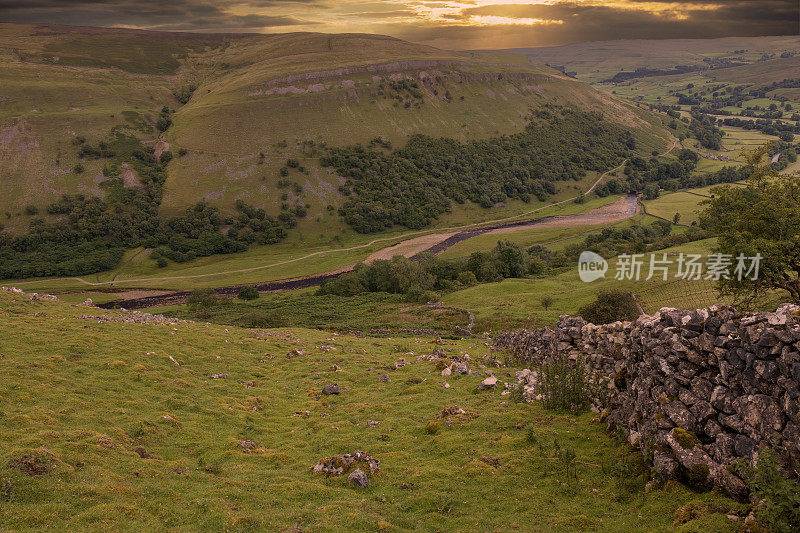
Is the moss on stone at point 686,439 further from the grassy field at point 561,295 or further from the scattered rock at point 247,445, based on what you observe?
the grassy field at point 561,295

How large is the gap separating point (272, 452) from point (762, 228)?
41.1 meters

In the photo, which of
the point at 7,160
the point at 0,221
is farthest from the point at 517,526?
the point at 7,160

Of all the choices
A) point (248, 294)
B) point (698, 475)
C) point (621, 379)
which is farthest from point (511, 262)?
point (698, 475)

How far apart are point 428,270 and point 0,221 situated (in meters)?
171

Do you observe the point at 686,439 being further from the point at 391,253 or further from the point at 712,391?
the point at 391,253

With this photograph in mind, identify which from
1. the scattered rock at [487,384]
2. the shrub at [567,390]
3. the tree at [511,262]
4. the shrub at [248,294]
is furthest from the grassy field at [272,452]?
the shrub at [248,294]

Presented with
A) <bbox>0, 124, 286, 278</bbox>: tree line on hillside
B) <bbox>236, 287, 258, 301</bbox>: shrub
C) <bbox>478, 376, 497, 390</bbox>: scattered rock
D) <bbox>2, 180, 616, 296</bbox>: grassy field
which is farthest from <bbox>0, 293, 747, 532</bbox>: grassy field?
<bbox>0, 124, 286, 278</bbox>: tree line on hillside

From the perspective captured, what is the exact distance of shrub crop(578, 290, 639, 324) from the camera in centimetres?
5978

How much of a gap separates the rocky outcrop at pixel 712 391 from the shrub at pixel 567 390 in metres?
2.94

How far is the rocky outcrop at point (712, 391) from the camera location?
15.6m

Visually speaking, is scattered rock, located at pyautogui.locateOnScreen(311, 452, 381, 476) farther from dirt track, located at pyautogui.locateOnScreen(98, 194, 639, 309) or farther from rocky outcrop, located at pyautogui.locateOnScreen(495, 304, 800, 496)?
dirt track, located at pyautogui.locateOnScreen(98, 194, 639, 309)

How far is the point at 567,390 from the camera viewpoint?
A: 2802cm

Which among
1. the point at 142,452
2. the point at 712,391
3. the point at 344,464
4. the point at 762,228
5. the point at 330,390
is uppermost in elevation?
the point at 762,228

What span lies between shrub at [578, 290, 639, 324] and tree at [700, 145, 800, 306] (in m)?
19.5
